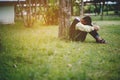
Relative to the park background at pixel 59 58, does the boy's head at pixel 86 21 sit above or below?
above

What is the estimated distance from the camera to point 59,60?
21.6 feet

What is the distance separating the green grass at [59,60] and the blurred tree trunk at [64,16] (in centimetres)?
37

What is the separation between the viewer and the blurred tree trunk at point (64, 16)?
9.47m

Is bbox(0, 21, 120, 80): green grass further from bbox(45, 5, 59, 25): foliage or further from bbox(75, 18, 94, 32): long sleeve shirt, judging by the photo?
bbox(45, 5, 59, 25): foliage

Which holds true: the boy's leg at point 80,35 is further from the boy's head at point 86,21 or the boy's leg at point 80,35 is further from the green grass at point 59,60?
the boy's head at point 86,21

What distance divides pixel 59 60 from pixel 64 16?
3.14 m

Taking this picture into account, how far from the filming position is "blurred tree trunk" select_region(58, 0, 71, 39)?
9469mm

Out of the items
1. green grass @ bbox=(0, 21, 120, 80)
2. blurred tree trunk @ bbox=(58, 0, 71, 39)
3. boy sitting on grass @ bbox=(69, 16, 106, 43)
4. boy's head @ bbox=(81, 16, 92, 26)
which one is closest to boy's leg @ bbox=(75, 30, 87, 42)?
boy sitting on grass @ bbox=(69, 16, 106, 43)

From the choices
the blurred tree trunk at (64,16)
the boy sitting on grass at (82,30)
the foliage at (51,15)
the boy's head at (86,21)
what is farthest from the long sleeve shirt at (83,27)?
the foliage at (51,15)

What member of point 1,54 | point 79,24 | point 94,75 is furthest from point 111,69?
point 79,24

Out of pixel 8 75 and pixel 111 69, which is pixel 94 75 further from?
pixel 8 75

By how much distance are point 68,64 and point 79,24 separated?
2866mm

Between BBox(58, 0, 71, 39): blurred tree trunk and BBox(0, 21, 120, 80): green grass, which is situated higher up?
BBox(58, 0, 71, 39): blurred tree trunk

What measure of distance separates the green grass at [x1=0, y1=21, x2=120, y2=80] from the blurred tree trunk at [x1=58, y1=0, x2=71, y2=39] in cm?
37
